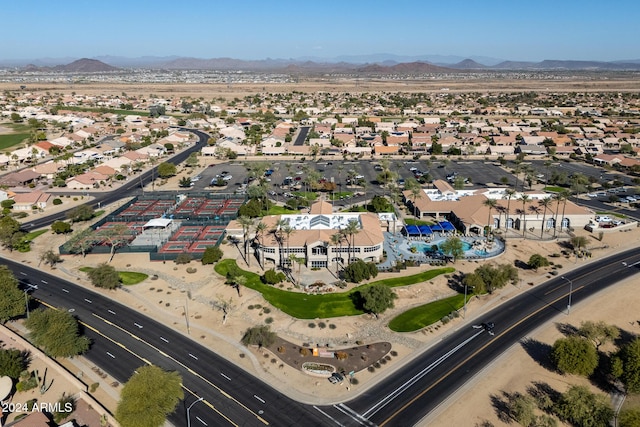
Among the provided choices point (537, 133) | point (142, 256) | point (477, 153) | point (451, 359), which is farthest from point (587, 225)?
point (537, 133)

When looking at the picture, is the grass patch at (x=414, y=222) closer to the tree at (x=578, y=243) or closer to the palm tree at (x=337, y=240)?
the palm tree at (x=337, y=240)

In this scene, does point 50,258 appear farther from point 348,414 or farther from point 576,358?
point 576,358

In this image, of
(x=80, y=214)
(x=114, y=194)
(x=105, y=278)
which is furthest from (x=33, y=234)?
(x=105, y=278)

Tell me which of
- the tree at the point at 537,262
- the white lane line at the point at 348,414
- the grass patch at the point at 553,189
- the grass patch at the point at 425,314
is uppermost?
the grass patch at the point at 553,189

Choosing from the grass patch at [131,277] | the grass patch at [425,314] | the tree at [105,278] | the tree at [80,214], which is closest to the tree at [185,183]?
the tree at [80,214]

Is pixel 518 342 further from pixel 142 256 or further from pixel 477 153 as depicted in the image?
pixel 477 153

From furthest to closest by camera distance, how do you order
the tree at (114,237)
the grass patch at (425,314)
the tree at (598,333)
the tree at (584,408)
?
1. the tree at (114,237)
2. the grass patch at (425,314)
3. the tree at (598,333)
4. the tree at (584,408)

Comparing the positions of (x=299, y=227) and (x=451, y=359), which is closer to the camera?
(x=451, y=359)
